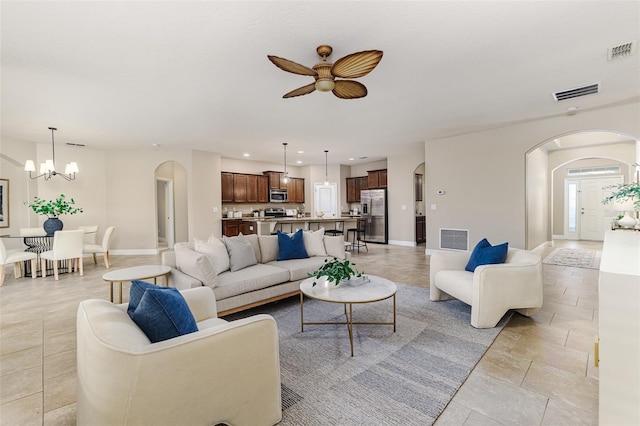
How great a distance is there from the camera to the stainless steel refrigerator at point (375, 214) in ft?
29.3

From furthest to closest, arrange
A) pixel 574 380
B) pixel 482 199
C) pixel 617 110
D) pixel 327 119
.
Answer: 1. pixel 482 199
2. pixel 327 119
3. pixel 617 110
4. pixel 574 380

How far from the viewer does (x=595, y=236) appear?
8.56 m

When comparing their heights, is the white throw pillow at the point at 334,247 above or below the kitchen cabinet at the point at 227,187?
below

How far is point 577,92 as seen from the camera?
12.4 ft

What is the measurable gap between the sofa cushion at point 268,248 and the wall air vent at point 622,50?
4.20m

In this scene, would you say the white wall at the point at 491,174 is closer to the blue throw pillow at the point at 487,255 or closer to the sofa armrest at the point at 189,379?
the blue throw pillow at the point at 487,255

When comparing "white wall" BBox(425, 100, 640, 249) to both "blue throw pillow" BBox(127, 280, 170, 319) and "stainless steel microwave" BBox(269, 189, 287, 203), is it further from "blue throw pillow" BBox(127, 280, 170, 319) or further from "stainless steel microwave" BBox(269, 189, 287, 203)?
"blue throw pillow" BBox(127, 280, 170, 319)

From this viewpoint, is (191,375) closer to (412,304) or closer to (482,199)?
(412,304)

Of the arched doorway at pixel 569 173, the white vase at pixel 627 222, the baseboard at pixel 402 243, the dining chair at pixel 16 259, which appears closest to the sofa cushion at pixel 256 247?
the dining chair at pixel 16 259

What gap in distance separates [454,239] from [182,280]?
5.59 meters

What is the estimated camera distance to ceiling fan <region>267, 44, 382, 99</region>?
2273mm

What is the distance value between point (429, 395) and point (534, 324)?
177 cm

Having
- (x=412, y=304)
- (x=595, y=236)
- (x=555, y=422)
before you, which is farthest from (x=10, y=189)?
(x=595, y=236)

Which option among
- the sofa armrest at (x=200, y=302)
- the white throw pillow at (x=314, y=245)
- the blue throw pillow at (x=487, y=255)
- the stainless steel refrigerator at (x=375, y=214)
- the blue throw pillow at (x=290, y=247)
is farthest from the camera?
the stainless steel refrigerator at (x=375, y=214)
